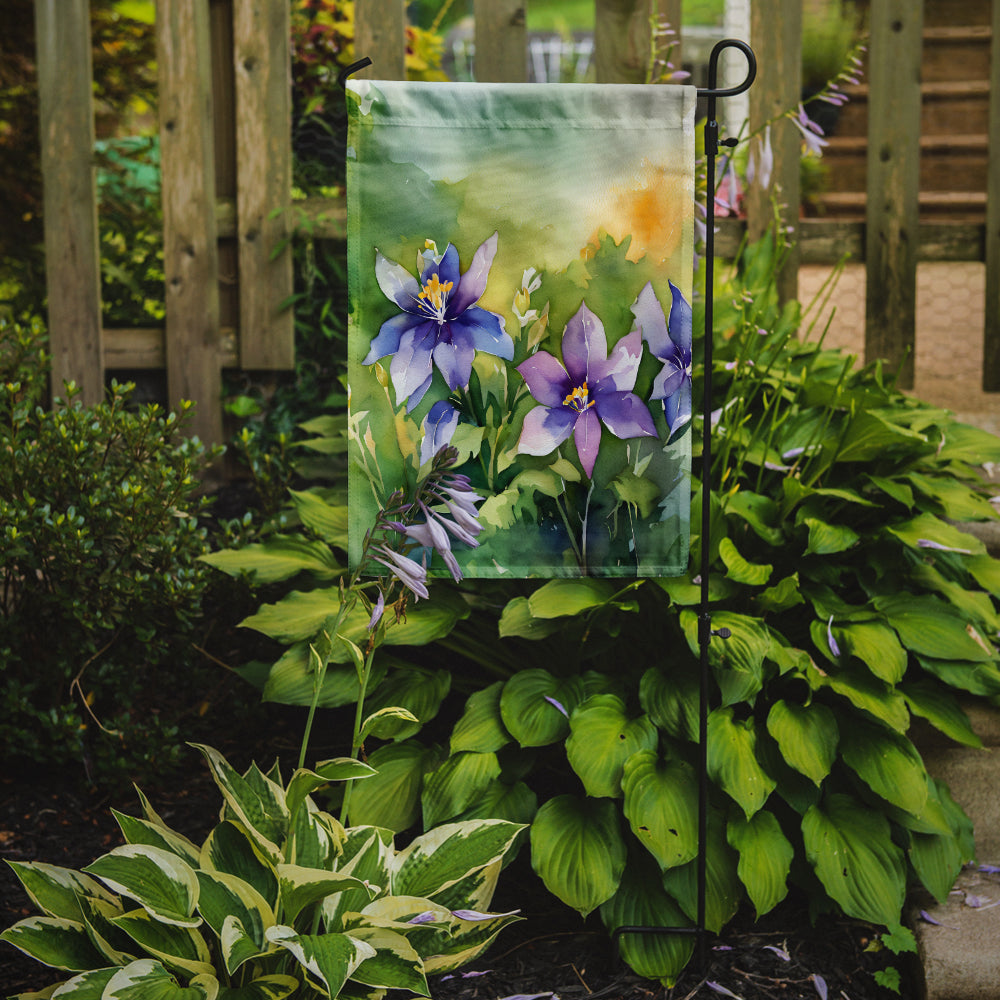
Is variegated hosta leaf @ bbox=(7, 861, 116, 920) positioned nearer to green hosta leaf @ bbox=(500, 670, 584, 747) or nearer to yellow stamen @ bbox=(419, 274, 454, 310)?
green hosta leaf @ bbox=(500, 670, 584, 747)

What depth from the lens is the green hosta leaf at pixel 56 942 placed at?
1432 mm

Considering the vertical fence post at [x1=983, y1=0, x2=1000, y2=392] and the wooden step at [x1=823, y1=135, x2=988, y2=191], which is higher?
the wooden step at [x1=823, y1=135, x2=988, y2=191]

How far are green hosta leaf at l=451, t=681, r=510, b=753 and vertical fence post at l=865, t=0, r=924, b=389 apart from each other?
6.21ft

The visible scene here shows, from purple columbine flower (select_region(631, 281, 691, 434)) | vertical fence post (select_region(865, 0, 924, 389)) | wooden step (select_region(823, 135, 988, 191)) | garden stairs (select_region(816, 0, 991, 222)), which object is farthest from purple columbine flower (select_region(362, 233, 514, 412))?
wooden step (select_region(823, 135, 988, 191))

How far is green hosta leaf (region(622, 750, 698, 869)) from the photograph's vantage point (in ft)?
5.70

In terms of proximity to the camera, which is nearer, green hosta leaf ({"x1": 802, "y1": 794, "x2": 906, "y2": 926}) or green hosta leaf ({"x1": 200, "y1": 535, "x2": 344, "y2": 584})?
green hosta leaf ({"x1": 802, "y1": 794, "x2": 906, "y2": 926})

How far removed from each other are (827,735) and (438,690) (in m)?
0.73

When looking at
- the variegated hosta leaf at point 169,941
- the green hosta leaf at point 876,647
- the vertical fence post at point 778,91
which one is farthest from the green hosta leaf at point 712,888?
the vertical fence post at point 778,91

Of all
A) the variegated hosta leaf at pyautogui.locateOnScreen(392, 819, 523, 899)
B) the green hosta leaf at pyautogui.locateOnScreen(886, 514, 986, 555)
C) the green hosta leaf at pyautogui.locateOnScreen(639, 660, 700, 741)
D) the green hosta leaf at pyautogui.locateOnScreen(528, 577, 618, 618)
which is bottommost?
the variegated hosta leaf at pyautogui.locateOnScreen(392, 819, 523, 899)

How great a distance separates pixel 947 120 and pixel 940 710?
16.7 ft

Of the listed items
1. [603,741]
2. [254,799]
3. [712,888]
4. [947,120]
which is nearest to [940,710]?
[712,888]

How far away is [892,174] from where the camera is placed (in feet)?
→ 10.3

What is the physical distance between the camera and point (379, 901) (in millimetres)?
1535

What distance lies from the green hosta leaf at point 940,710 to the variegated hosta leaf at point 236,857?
1.21 m
